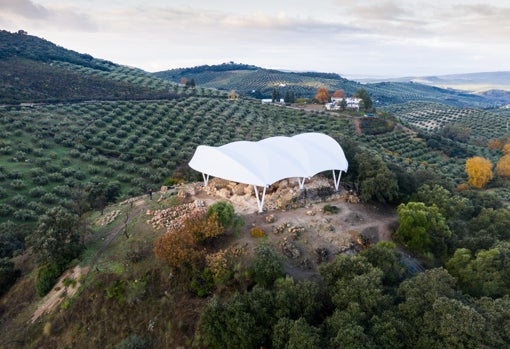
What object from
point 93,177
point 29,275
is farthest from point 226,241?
point 93,177

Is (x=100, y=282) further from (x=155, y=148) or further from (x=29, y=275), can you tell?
(x=155, y=148)

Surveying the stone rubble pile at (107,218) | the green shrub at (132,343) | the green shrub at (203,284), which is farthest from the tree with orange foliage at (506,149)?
the green shrub at (132,343)

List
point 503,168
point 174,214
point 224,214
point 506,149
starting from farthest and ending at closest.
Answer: point 506,149
point 503,168
point 174,214
point 224,214

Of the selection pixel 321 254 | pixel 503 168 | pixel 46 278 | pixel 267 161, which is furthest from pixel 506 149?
pixel 46 278

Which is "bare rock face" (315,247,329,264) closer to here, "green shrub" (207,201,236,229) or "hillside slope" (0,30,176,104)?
"green shrub" (207,201,236,229)

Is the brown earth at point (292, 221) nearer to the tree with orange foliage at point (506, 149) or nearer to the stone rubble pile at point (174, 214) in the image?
the stone rubble pile at point (174, 214)

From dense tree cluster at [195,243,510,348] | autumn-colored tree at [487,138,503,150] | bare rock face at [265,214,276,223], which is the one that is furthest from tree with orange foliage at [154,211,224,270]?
autumn-colored tree at [487,138,503,150]

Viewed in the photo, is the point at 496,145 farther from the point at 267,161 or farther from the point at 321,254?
the point at 321,254
